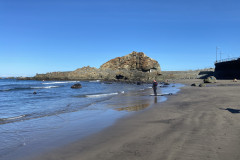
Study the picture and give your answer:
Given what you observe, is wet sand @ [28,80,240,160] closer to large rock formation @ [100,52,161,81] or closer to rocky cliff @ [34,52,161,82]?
rocky cliff @ [34,52,161,82]

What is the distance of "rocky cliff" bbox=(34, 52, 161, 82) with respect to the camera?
80.2 metres

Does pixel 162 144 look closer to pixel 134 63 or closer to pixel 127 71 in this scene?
pixel 127 71

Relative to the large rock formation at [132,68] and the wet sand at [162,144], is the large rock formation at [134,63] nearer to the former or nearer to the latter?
the large rock formation at [132,68]

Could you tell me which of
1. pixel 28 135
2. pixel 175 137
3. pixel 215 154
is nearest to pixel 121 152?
pixel 175 137

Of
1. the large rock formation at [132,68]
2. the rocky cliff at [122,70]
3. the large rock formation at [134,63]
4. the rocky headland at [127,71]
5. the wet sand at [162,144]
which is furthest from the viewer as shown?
the large rock formation at [134,63]

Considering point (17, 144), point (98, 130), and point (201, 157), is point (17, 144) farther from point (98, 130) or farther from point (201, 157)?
point (201, 157)

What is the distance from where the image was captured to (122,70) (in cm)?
8619

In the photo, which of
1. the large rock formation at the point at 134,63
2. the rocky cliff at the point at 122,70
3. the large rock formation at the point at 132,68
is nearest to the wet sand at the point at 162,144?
the rocky cliff at the point at 122,70

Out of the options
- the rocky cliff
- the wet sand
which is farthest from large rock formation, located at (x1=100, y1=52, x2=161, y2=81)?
the wet sand

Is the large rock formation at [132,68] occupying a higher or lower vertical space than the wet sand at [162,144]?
higher

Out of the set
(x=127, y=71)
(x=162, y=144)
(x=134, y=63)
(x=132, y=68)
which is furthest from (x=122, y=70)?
(x=162, y=144)

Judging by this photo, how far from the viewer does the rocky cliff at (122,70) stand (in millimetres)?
80250

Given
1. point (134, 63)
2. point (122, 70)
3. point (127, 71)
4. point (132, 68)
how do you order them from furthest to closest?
1. point (134, 63)
2. point (132, 68)
3. point (122, 70)
4. point (127, 71)

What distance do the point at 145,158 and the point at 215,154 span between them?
1647 millimetres
